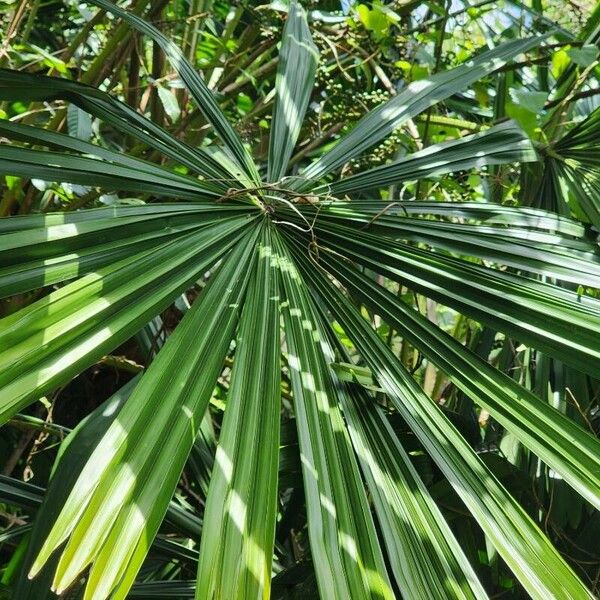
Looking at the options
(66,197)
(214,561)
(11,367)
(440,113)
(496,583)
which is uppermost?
(440,113)

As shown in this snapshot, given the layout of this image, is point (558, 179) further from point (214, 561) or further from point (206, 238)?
point (214, 561)

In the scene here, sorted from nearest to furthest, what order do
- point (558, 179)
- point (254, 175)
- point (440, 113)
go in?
point (254, 175), point (558, 179), point (440, 113)

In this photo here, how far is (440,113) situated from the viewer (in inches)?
73.3

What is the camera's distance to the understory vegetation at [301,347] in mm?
522

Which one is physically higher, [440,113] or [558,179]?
[440,113]

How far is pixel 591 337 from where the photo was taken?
68 centimetres

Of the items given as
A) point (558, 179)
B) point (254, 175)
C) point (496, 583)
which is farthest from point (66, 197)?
point (496, 583)

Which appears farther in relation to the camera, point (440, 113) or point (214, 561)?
point (440, 113)

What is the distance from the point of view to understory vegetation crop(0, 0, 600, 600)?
0.52 m

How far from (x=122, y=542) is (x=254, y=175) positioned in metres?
0.63

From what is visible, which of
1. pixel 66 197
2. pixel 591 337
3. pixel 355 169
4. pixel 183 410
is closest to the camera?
pixel 183 410

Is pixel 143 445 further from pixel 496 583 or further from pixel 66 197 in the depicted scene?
pixel 66 197

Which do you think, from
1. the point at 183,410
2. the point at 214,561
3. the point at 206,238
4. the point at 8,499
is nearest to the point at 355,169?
the point at 206,238

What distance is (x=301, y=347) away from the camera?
0.74m
